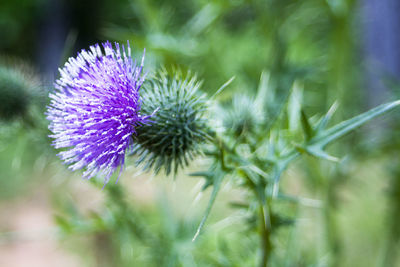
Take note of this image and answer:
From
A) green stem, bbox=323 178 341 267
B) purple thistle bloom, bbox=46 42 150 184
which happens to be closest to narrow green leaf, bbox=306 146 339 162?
purple thistle bloom, bbox=46 42 150 184

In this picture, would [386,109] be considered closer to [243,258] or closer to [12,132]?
[243,258]

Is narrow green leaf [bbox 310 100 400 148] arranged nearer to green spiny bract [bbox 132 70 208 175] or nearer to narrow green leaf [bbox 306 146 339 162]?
narrow green leaf [bbox 306 146 339 162]

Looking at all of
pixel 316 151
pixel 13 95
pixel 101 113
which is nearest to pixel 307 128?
pixel 316 151

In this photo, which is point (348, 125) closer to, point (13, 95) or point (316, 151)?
point (316, 151)

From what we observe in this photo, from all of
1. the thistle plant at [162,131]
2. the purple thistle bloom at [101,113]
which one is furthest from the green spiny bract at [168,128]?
the purple thistle bloom at [101,113]

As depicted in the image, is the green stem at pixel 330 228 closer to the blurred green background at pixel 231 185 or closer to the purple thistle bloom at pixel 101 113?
the blurred green background at pixel 231 185

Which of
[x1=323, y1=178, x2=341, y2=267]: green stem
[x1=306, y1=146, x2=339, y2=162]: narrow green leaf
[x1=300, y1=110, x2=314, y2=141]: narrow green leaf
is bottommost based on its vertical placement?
[x1=323, y1=178, x2=341, y2=267]: green stem

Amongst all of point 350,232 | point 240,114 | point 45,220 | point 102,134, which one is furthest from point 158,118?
point 45,220
